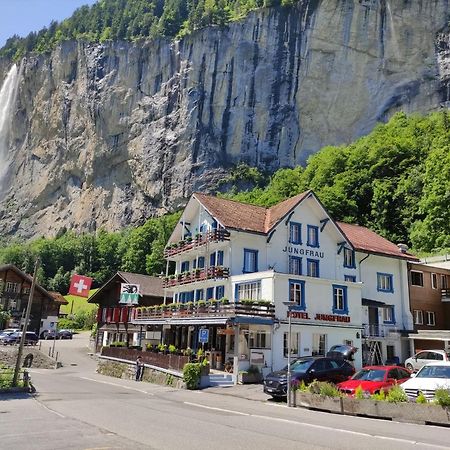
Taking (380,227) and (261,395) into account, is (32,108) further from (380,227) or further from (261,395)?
(261,395)

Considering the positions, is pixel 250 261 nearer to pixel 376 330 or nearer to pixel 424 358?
pixel 376 330

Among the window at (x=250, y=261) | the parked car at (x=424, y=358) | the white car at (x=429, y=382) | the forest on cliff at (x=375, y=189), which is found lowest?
the white car at (x=429, y=382)

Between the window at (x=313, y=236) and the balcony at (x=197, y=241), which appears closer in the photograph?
the balcony at (x=197, y=241)

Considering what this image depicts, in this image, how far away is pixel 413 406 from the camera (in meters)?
14.8

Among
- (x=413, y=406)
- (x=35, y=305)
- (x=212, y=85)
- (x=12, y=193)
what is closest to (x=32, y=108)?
(x=12, y=193)

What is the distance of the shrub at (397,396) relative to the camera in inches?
602

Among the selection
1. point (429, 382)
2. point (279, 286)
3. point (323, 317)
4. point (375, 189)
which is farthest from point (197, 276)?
point (375, 189)

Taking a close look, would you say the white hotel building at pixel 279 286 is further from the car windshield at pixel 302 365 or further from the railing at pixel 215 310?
the car windshield at pixel 302 365

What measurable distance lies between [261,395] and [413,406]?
924 centimetres

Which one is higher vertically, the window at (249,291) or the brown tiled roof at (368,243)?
the brown tiled roof at (368,243)

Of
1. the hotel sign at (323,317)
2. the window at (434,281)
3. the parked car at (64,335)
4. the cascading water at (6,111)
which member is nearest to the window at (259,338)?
the hotel sign at (323,317)

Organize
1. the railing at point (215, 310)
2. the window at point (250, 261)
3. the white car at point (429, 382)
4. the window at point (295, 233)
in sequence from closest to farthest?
the white car at point (429, 382)
the railing at point (215, 310)
the window at point (250, 261)
the window at point (295, 233)

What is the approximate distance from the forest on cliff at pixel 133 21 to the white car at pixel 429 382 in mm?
93468

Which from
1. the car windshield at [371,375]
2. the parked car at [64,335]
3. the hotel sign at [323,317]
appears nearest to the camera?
the car windshield at [371,375]
